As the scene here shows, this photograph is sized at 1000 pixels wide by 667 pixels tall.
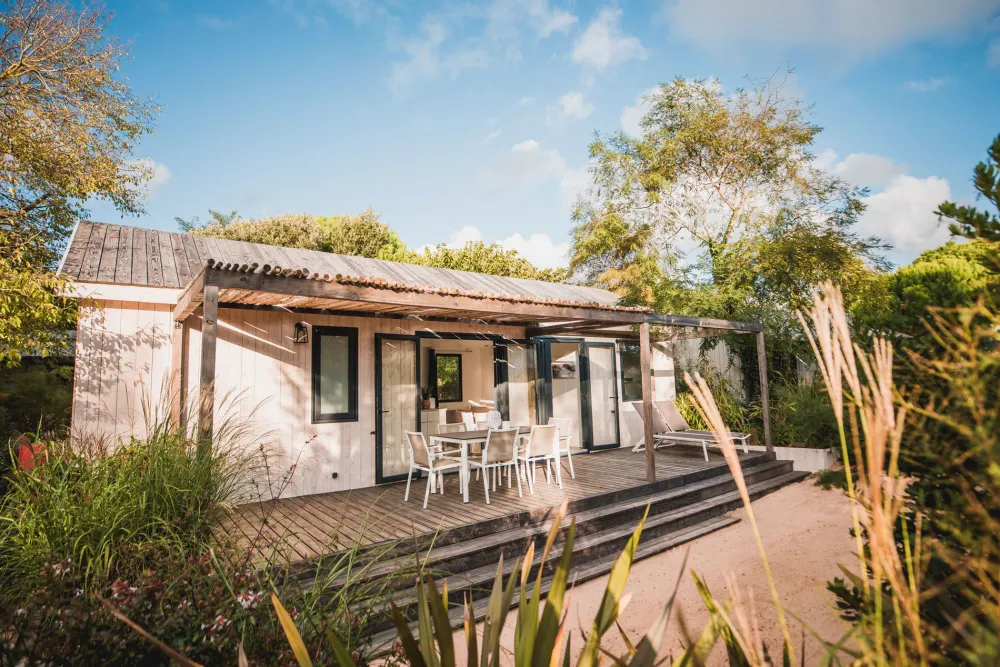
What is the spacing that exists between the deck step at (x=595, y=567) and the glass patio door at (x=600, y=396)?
3.44 meters

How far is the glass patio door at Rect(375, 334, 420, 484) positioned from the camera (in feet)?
22.7

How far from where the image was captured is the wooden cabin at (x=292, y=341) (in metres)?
4.81

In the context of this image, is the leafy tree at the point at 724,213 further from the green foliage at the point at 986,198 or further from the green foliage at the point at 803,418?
the green foliage at the point at 986,198

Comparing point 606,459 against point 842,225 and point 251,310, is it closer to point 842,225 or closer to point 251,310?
point 251,310

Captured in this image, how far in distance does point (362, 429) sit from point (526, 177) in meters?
24.4

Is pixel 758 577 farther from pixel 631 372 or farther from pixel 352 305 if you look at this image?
pixel 631 372

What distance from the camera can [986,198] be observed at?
3.92 feet

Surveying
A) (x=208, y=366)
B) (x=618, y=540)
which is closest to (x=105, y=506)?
(x=208, y=366)

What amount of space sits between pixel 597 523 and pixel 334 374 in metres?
3.89

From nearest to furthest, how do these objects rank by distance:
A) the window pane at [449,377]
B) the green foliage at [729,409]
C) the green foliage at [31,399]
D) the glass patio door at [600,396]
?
the green foliage at [31,399], the glass patio door at [600,396], the green foliage at [729,409], the window pane at [449,377]

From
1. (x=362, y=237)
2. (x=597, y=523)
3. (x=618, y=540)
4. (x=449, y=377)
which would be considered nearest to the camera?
(x=618, y=540)

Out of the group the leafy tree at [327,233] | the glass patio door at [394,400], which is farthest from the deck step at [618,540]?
the leafy tree at [327,233]

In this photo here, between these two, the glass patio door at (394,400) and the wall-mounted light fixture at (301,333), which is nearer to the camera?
the wall-mounted light fixture at (301,333)

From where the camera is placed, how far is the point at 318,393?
6473mm
